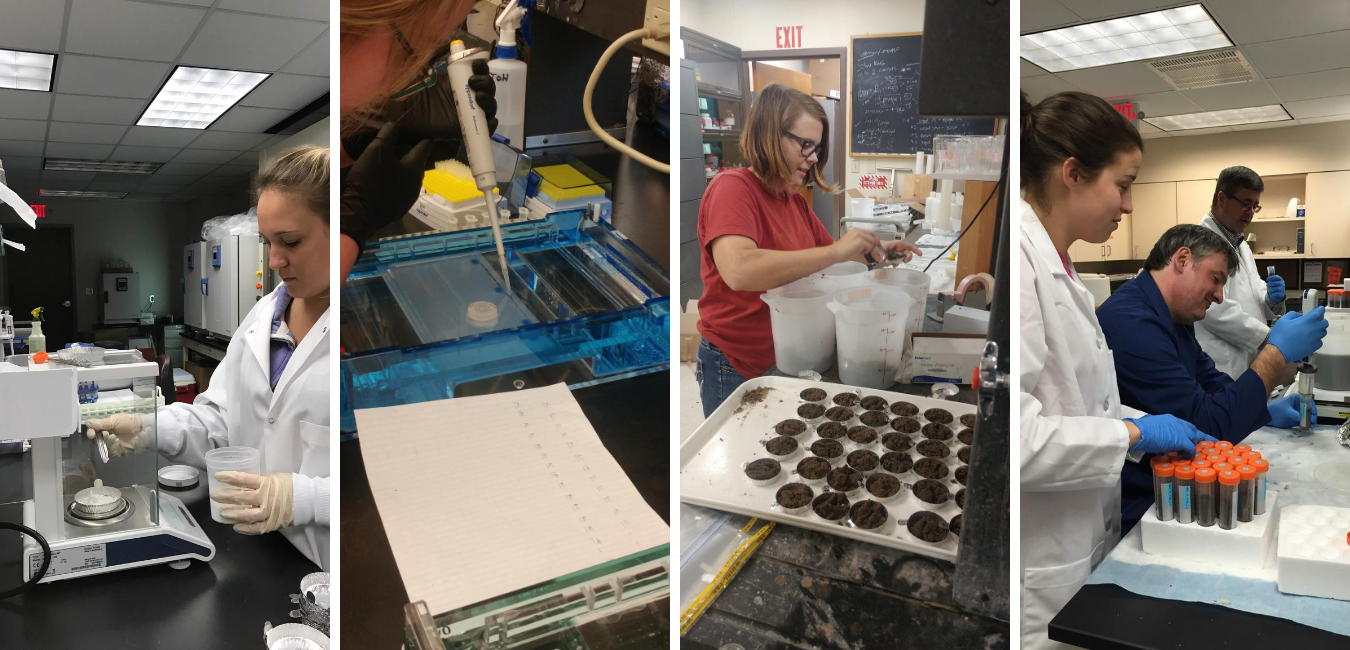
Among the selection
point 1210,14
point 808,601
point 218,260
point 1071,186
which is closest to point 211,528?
point 808,601

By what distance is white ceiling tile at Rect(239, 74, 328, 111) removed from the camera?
4023mm

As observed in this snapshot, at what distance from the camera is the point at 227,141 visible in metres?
5.30

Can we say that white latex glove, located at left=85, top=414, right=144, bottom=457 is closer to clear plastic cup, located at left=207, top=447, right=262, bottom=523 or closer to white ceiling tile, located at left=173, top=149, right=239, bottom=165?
clear plastic cup, located at left=207, top=447, right=262, bottom=523

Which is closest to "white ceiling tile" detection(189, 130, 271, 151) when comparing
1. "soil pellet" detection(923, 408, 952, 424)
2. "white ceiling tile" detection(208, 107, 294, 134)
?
"white ceiling tile" detection(208, 107, 294, 134)

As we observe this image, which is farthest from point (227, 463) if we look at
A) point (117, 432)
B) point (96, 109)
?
point (96, 109)

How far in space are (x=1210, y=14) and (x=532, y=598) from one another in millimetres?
2287

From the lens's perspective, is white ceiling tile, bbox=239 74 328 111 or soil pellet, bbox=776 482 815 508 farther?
white ceiling tile, bbox=239 74 328 111

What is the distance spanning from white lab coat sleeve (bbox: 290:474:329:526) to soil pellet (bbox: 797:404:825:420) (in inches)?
43.2

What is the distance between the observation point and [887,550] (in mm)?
982

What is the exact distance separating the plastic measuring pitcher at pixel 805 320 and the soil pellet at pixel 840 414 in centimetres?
6

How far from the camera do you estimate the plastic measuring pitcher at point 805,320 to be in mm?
1002

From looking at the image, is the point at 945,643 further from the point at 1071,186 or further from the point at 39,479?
the point at 39,479

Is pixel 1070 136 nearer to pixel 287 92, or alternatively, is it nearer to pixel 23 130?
pixel 287 92

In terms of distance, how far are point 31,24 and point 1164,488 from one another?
4.54m
